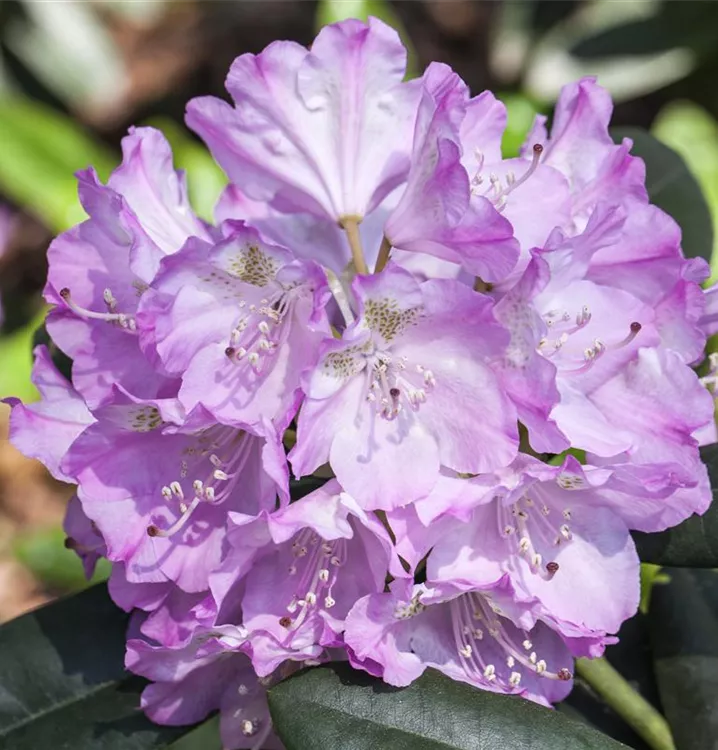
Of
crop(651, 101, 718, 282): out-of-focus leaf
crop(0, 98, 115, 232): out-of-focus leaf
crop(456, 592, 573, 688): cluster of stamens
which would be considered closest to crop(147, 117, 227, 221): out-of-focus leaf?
crop(0, 98, 115, 232): out-of-focus leaf

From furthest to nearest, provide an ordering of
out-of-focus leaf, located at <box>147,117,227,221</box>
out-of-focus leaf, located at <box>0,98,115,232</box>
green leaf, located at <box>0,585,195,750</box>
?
out-of-focus leaf, located at <box>0,98,115,232</box> < out-of-focus leaf, located at <box>147,117,227,221</box> < green leaf, located at <box>0,585,195,750</box>

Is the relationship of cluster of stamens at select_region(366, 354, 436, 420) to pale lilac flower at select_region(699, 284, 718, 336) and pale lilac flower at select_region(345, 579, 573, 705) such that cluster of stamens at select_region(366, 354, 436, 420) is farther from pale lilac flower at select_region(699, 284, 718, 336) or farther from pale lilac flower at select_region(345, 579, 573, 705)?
pale lilac flower at select_region(699, 284, 718, 336)

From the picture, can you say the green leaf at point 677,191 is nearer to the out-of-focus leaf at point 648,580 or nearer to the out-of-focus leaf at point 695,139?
the out-of-focus leaf at point 648,580

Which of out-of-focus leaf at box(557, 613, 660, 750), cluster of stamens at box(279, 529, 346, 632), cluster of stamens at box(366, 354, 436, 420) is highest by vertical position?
cluster of stamens at box(366, 354, 436, 420)

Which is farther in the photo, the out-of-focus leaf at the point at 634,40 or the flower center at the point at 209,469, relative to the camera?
the out-of-focus leaf at the point at 634,40

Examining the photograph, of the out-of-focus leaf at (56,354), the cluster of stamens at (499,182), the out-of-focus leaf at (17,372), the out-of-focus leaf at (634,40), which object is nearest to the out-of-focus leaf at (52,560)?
the out-of-focus leaf at (17,372)
